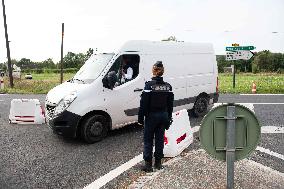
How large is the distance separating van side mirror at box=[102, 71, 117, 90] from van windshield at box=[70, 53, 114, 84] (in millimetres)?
319

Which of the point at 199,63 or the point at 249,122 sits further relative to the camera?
the point at 199,63

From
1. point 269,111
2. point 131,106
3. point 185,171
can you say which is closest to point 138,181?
point 185,171

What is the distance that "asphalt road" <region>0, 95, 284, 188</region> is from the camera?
5.64 m

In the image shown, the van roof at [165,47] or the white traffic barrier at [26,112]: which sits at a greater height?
the van roof at [165,47]

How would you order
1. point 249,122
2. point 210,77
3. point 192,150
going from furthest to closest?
1. point 210,77
2. point 192,150
3. point 249,122

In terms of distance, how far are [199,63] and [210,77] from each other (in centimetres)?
65

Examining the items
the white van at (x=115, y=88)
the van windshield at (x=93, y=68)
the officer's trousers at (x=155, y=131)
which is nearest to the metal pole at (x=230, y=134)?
the officer's trousers at (x=155, y=131)

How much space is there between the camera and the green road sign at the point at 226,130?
3986 millimetres

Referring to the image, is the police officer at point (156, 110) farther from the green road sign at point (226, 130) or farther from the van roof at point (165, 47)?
the van roof at point (165, 47)

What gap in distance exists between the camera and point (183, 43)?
32.8ft

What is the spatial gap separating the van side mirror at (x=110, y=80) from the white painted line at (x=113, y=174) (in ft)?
6.38

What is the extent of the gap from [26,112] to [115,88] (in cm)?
334

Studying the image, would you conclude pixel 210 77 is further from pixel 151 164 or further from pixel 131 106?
pixel 151 164

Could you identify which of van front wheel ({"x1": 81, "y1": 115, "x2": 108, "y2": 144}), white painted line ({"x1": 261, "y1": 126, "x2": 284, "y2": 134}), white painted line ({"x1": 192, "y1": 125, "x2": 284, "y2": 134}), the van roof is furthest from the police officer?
white painted line ({"x1": 261, "y1": 126, "x2": 284, "y2": 134})
